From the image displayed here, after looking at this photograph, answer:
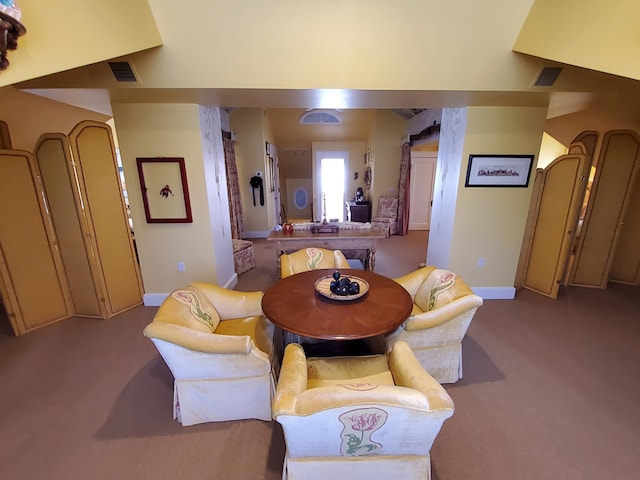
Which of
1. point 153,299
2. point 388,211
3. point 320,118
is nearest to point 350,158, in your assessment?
point 320,118

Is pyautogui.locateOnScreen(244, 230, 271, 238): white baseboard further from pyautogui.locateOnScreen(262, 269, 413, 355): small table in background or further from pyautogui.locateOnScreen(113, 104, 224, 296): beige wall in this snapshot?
pyautogui.locateOnScreen(262, 269, 413, 355): small table in background

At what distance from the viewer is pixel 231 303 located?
7.25 ft

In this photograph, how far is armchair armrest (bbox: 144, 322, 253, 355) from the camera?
155cm

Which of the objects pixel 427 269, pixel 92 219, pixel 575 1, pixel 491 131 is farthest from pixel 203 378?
pixel 491 131

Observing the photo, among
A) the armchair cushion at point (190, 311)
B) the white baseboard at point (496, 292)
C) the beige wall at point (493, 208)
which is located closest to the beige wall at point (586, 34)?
the beige wall at point (493, 208)

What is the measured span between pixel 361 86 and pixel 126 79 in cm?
208

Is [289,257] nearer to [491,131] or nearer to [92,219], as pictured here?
[92,219]

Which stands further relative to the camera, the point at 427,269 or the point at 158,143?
the point at 158,143

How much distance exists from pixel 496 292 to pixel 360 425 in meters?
3.35

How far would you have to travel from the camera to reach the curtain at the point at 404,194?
6.77 metres

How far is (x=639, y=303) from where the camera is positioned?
3.43m

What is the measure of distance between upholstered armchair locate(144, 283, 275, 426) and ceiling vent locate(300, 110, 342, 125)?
6.17 m

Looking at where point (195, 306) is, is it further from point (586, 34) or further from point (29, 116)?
point (29, 116)


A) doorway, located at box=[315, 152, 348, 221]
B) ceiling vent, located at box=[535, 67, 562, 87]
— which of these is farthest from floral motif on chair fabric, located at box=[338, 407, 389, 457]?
doorway, located at box=[315, 152, 348, 221]
